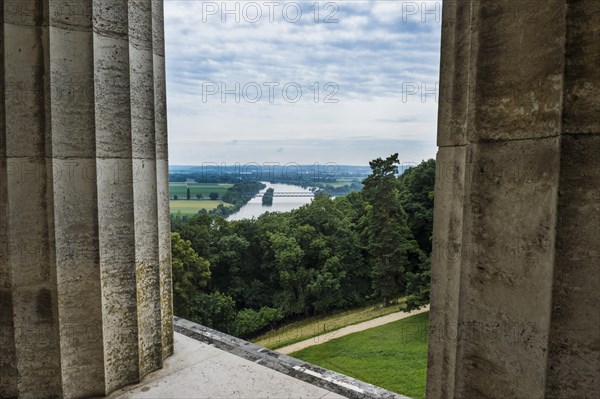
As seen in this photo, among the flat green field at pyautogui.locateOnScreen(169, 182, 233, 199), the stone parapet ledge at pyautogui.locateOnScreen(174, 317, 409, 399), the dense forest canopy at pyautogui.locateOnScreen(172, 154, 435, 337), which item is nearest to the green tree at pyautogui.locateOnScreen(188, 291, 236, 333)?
the dense forest canopy at pyautogui.locateOnScreen(172, 154, 435, 337)

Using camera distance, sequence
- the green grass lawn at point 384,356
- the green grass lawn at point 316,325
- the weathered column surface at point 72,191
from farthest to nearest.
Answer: the green grass lawn at point 316,325 < the green grass lawn at point 384,356 < the weathered column surface at point 72,191

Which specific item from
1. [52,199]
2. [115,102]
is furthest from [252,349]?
[115,102]

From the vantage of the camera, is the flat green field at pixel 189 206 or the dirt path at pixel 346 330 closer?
the dirt path at pixel 346 330

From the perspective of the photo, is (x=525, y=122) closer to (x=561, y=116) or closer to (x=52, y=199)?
(x=561, y=116)

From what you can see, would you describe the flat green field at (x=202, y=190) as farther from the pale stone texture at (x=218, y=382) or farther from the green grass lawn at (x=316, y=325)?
the pale stone texture at (x=218, y=382)

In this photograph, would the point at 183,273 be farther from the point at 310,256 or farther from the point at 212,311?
the point at 310,256

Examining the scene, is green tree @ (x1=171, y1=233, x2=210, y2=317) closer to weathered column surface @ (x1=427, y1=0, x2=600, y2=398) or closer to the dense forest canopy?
the dense forest canopy

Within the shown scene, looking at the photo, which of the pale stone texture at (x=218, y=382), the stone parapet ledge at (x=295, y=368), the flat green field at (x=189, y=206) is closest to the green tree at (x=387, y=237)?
the flat green field at (x=189, y=206)

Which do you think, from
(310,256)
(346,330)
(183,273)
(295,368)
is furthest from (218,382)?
(310,256)
